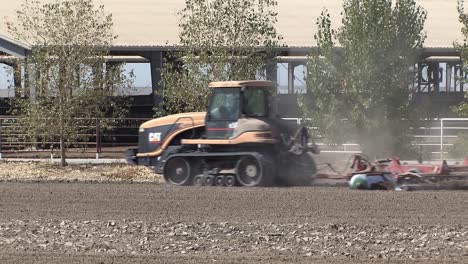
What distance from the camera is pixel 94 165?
27859 millimetres

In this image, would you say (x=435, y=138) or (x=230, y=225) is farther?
(x=435, y=138)

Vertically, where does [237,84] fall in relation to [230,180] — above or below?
above

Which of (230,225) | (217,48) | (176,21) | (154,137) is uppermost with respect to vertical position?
(176,21)

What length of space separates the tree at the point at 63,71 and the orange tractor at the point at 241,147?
6287mm

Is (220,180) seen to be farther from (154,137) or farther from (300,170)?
(154,137)

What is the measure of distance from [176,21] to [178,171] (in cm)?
1721

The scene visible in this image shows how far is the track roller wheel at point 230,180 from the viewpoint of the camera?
21.1 m

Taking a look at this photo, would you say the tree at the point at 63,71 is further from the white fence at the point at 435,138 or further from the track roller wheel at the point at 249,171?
the track roller wheel at the point at 249,171

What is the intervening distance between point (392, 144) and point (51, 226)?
15379 mm

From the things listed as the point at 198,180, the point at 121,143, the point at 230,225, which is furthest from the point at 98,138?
the point at 230,225

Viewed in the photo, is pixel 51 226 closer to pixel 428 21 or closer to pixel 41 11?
pixel 41 11

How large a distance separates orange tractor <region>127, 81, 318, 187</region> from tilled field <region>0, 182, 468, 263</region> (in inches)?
51.3

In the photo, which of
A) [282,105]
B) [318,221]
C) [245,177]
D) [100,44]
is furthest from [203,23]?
[318,221]

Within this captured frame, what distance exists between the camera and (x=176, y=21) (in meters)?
38.1
